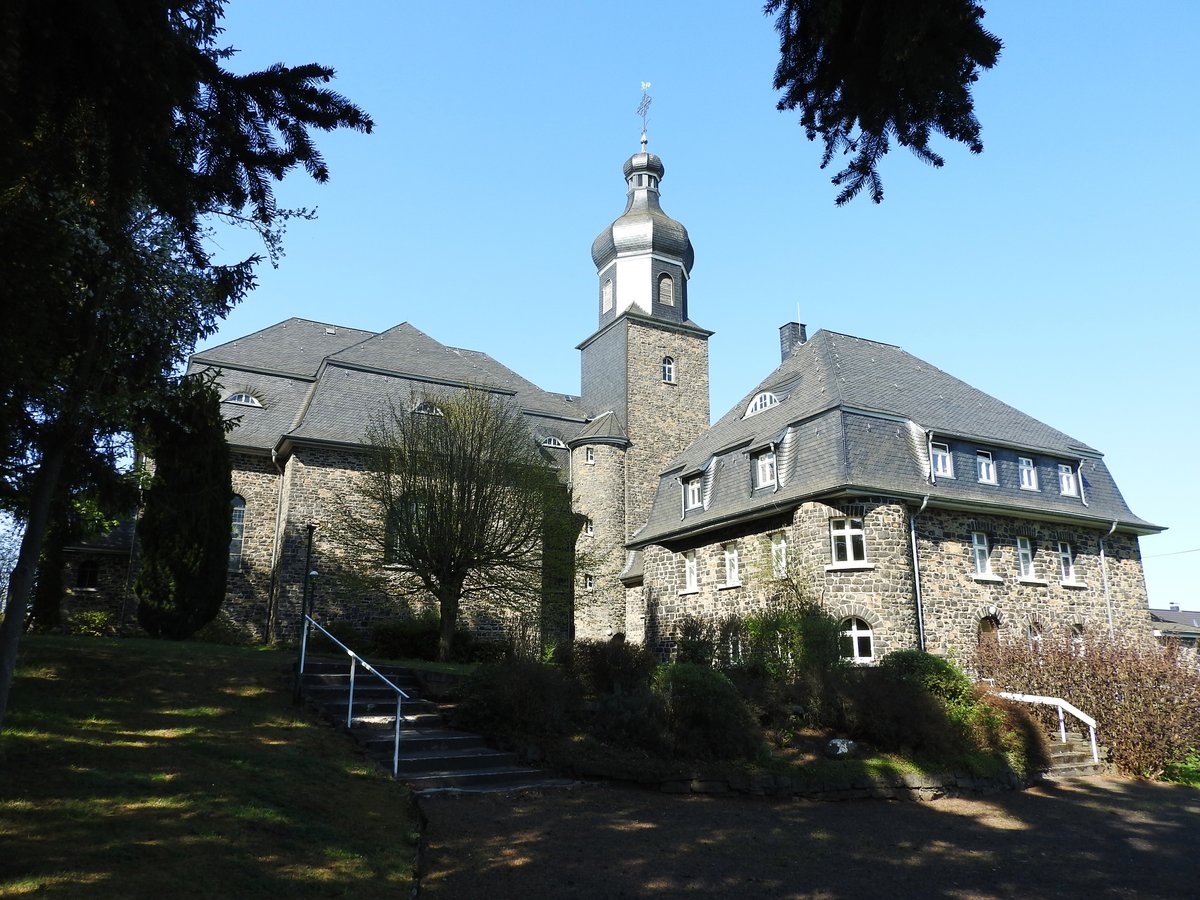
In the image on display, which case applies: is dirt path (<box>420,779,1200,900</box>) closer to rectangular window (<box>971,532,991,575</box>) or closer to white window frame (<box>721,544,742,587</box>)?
rectangular window (<box>971,532,991,575</box>)

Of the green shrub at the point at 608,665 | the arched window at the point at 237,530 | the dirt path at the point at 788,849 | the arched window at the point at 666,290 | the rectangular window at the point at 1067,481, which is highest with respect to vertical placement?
the arched window at the point at 666,290

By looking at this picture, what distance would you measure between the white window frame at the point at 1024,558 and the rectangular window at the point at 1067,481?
2.35 metres

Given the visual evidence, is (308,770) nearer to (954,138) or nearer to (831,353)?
(954,138)

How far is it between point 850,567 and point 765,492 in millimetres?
3223

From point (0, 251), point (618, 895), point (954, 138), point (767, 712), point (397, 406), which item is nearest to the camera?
point (954, 138)

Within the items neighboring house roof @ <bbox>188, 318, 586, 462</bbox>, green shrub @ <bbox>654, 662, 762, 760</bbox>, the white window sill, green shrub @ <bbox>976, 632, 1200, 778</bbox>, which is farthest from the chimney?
green shrub @ <bbox>654, 662, 762, 760</bbox>

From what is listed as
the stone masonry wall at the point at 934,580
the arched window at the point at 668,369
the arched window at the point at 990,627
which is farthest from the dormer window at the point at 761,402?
the arched window at the point at 990,627

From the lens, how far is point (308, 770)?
8250mm

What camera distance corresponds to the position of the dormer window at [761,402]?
2447 cm

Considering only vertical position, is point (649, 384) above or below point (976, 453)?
above

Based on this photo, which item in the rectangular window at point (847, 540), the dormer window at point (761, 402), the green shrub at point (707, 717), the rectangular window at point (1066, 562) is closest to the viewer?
the green shrub at point (707, 717)

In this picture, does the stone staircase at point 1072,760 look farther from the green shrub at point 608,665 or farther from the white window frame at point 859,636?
the green shrub at point 608,665

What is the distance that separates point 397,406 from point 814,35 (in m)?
23.6

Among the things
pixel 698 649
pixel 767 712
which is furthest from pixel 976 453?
pixel 767 712
